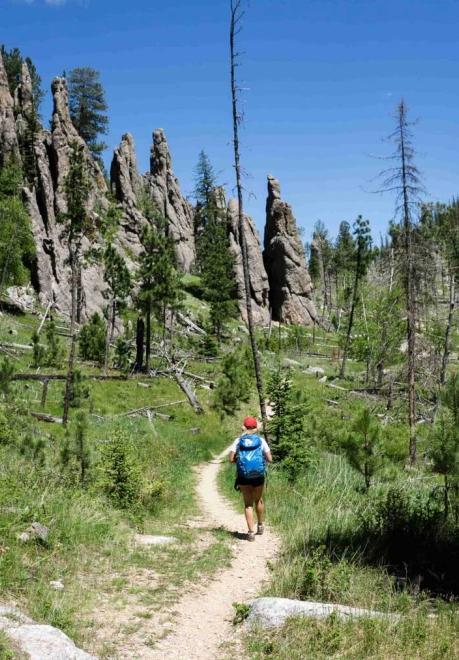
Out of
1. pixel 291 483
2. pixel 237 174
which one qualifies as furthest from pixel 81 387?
pixel 291 483

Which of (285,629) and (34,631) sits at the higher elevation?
(34,631)

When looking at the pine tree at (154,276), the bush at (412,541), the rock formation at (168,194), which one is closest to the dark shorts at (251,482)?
the bush at (412,541)

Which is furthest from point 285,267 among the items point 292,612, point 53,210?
point 292,612

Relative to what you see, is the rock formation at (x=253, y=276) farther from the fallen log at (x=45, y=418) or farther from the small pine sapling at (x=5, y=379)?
the small pine sapling at (x=5, y=379)

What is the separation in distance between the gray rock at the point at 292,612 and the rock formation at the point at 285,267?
7112cm

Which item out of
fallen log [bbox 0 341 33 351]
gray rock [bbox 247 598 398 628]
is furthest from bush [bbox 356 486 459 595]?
fallen log [bbox 0 341 33 351]

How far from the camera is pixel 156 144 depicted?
9525 centimetres

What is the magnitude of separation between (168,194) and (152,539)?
298 feet

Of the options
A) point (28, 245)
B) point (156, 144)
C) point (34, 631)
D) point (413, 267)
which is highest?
point (156, 144)

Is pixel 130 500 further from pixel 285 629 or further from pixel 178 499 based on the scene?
pixel 285 629

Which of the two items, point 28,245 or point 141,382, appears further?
point 28,245

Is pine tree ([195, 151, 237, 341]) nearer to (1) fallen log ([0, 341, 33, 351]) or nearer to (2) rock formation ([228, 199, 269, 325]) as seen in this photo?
(2) rock formation ([228, 199, 269, 325])

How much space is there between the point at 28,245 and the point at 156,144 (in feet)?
176

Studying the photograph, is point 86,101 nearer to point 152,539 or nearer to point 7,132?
point 7,132
